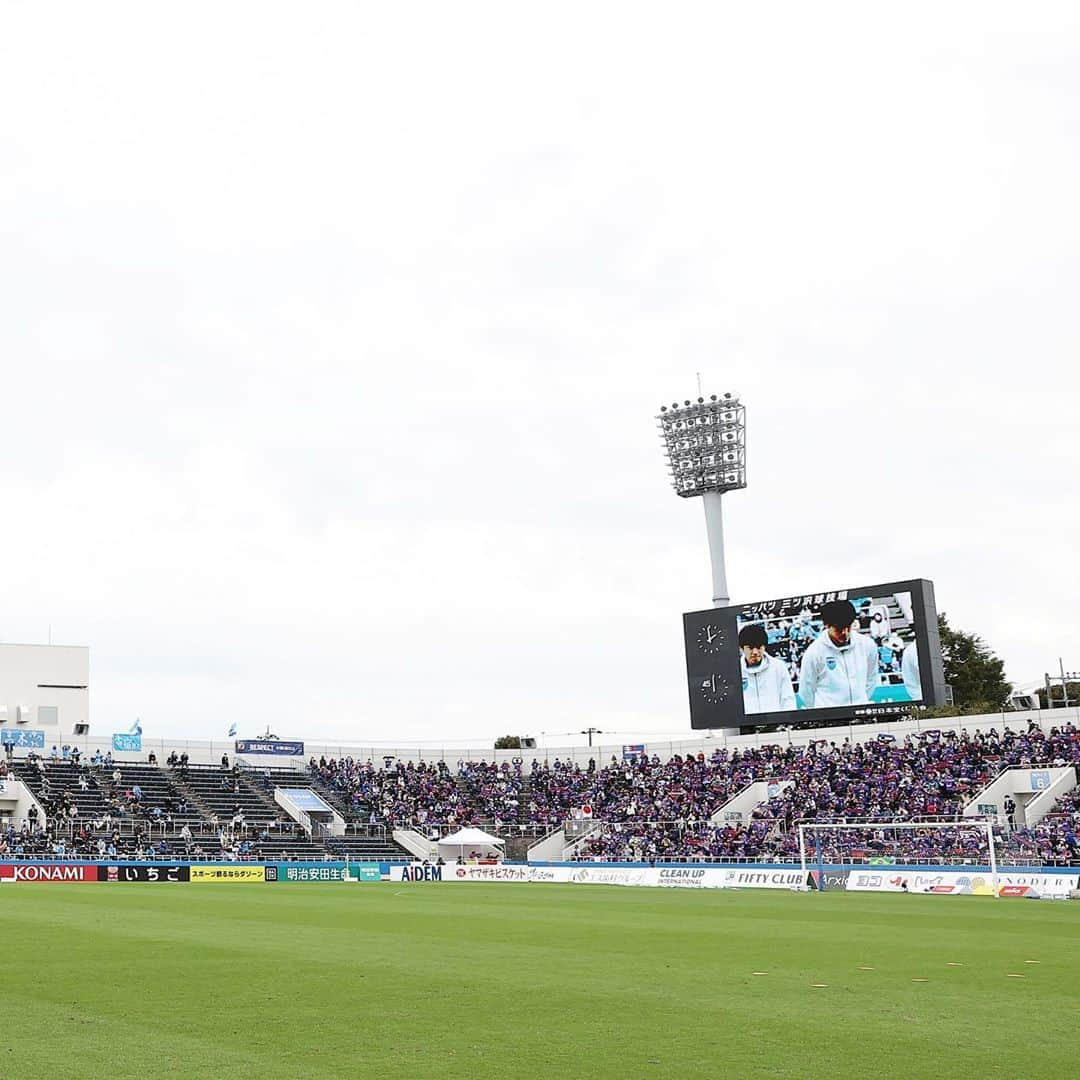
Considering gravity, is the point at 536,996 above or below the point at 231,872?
above

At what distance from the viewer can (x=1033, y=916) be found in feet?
102

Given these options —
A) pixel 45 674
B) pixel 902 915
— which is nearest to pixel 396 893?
pixel 902 915

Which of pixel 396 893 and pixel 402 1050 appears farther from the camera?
pixel 396 893

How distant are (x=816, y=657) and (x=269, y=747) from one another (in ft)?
114

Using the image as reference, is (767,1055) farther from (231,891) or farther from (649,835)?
(649,835)

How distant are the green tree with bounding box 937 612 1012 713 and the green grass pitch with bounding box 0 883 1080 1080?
270 feet

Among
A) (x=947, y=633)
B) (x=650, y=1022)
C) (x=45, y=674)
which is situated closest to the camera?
(x=650, y=1022)

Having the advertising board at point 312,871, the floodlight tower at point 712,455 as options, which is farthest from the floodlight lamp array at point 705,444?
the advertising board at point 312,871

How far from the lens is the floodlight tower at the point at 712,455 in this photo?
8106cm

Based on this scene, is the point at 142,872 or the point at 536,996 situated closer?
the point at 536,996

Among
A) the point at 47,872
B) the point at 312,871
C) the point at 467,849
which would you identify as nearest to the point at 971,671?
the point at 467,849

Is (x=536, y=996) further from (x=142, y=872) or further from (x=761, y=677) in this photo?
(x=761, y=677)

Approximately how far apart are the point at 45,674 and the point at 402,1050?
83642mm

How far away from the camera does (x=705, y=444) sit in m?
81.8
